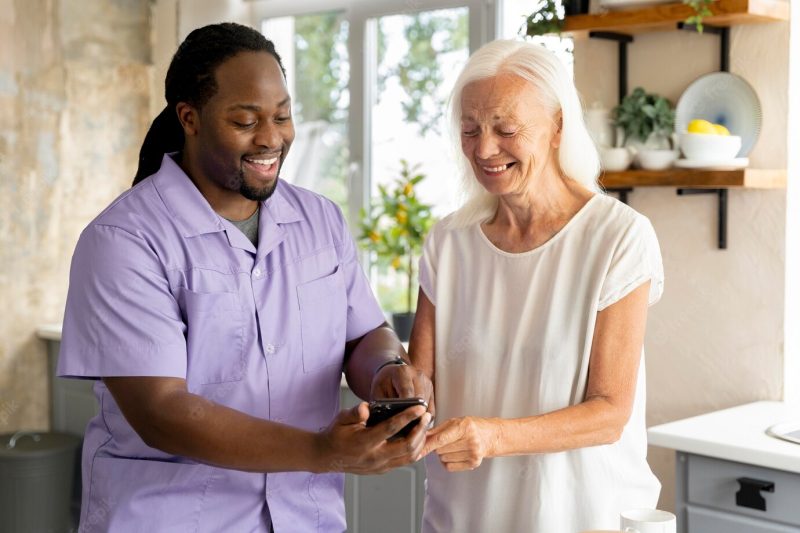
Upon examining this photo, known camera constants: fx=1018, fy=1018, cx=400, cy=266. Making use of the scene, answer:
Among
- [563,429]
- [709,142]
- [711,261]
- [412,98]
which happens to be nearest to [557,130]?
[563,429]

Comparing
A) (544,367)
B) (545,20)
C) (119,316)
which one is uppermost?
(545,20)

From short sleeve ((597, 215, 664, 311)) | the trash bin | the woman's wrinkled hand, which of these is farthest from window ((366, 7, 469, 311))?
the woman's wrinkled hand

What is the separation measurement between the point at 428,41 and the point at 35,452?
2.14m

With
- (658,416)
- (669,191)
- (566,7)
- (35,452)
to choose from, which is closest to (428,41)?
(566,7)

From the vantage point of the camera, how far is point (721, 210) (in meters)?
2.62

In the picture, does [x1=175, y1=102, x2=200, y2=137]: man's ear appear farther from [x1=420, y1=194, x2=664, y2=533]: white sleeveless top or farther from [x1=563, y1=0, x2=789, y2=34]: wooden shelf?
[x1=563, y1=0, x2=789, y2=34]: wooden shelf

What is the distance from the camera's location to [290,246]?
1609 millimetres

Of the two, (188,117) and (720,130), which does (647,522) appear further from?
(720,130)

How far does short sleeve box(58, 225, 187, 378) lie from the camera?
142 centimetres

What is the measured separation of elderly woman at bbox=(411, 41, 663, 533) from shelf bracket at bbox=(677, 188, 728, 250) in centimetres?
97

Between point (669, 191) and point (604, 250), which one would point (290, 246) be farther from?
point (669, 191)

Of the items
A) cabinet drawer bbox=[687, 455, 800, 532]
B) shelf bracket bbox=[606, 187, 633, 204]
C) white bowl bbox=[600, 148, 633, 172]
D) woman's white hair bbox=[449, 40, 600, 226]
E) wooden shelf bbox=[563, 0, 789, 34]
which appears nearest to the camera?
woman's white hair bbox=[449, 40, 600, 226]

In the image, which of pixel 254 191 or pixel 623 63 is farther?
pixel 623 63

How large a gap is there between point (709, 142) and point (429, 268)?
993mm
